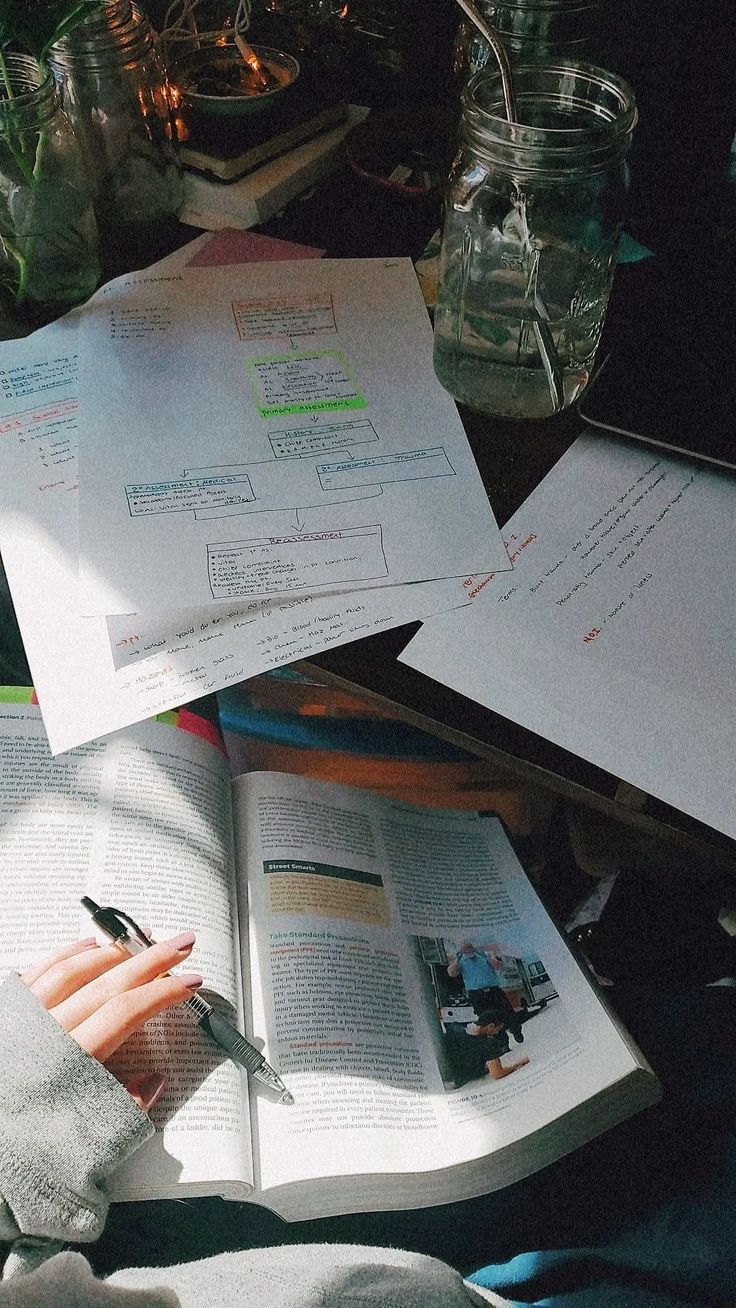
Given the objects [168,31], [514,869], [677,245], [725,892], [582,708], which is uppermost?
[168,31]

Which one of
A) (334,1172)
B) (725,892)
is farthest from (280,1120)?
(725,892)

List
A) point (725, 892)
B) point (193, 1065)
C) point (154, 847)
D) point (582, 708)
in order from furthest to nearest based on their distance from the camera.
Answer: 1. point (725, 892)
2. point (154, 847)
3. point (193, 1065)
4. point (582, 708)

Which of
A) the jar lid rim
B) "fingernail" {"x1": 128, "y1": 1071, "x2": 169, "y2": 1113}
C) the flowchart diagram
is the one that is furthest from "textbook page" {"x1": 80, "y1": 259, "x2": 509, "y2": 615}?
"fingernail" {"x1": 128, "y1": 1071, "x2": 169, "y2": 1113}

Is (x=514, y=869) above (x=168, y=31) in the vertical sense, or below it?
below

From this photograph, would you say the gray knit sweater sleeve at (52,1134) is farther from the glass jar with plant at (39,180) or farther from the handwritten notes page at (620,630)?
the glass jar with plant at (39,180)

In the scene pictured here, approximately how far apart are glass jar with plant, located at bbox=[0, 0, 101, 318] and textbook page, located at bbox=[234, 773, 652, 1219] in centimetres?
43

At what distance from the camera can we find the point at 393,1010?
0.68 metres

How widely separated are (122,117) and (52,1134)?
75cm

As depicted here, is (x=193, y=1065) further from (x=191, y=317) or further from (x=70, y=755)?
(x=191, y=317)

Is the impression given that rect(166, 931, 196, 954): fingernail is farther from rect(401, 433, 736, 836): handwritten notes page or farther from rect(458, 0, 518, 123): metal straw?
rect(458, 0, 518, 123): metal straw

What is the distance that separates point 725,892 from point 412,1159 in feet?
1.46

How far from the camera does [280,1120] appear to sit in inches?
23.9

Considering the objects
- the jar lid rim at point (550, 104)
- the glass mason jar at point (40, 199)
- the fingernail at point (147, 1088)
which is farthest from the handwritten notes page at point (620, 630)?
the glass mason jar at point (40, 199)

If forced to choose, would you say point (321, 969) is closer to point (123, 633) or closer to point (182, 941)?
point (182, 941)
